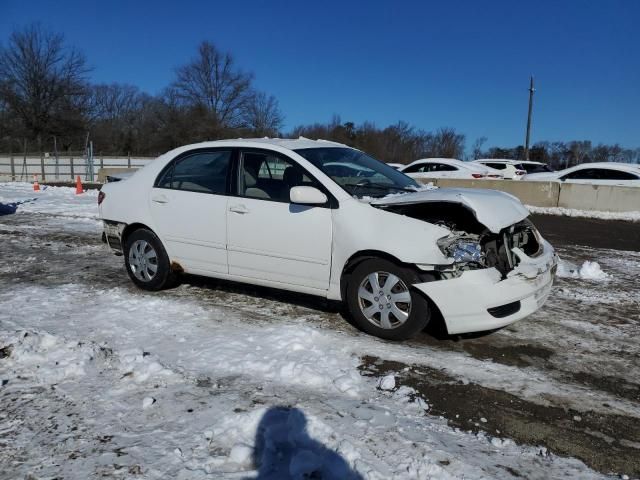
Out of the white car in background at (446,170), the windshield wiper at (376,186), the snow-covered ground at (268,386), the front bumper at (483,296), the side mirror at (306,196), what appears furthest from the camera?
the white car in background at (446,170)

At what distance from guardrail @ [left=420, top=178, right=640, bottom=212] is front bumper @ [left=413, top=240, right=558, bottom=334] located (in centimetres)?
1125

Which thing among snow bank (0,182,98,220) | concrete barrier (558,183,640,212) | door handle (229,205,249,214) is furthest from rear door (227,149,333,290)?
concrete barrier (558,183,640,212)

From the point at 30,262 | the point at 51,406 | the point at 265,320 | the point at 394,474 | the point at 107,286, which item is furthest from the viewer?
the point at 30,262

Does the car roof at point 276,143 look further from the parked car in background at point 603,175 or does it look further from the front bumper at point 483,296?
the parked car in background at point 603,175

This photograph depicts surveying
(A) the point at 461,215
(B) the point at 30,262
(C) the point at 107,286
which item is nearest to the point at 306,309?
(A) the point at 461,215

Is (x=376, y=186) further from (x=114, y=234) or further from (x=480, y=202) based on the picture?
(x=114, y=234)

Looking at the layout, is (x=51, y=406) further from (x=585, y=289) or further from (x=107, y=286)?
(x=585, y=289)

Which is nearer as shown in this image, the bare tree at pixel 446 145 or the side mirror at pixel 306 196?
the side mirror at pixel 306 196

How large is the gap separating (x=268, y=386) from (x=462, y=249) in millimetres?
1812

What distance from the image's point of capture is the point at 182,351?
4.09m

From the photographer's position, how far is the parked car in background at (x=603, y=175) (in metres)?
15.2

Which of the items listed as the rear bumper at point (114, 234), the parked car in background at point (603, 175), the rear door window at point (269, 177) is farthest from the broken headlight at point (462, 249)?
the parked car in background at point (603, 175)

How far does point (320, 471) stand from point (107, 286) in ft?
13.6

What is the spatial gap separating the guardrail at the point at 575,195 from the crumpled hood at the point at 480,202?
10.9m
